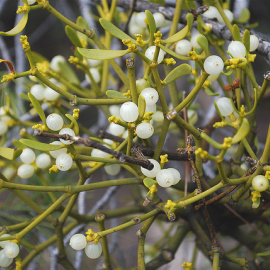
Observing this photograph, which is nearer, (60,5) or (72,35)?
(72,35)

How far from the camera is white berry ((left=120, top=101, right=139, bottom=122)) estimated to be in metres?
0.32

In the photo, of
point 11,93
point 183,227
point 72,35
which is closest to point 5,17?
point 11,93

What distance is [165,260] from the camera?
0.47m

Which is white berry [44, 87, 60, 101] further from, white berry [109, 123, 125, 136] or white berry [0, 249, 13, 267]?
white berry [0, 249, 13, 267]

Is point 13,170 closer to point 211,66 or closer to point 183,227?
point 183,227

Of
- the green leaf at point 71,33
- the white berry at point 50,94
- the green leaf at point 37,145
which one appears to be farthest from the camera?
the white berry at point 50,94

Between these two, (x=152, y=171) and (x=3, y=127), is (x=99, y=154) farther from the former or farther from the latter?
(x=3, y=127)

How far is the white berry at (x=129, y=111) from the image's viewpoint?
32 cm

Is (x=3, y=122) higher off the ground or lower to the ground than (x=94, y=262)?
higher

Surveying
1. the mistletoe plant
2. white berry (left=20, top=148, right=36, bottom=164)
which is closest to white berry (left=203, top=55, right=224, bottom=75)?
the mistletoe plant

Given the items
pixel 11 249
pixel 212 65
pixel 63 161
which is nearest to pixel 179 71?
pixel 212 65

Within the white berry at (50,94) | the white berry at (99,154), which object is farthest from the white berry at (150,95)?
the white berry at (50,94)

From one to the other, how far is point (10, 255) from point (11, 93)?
360mm

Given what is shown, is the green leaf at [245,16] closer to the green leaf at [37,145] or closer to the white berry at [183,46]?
the white berry at [183,46]
